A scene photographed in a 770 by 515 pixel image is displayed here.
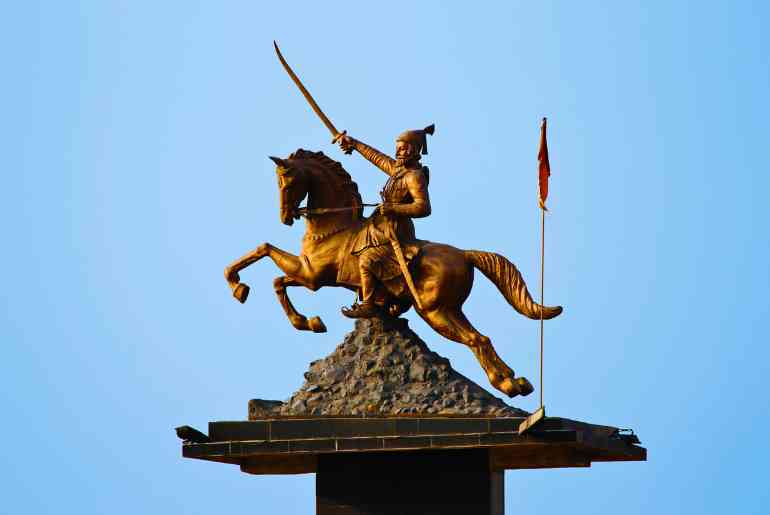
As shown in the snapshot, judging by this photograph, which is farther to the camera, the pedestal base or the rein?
the rein

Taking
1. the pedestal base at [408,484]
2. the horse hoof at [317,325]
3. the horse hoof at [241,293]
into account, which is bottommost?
the pedestal base at [408,484]

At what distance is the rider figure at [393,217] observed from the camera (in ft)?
89.3

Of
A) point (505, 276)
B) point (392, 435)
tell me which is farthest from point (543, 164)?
point (392, 435)

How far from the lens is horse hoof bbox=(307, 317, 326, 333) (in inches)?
1095

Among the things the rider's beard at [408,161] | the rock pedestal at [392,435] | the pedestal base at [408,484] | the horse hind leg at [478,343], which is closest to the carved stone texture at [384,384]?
the rock pedestal at [392,435]

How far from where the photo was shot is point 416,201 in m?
27.3

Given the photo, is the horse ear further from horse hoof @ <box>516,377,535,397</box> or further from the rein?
horse hoof @ <box>516,377,535,397</box>

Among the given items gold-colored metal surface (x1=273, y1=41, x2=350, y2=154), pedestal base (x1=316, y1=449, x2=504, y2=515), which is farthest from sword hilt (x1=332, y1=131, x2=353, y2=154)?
pedestal base (x1=316, y1=449, x2=504, y2=515)

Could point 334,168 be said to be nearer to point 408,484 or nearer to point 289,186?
point 289,186

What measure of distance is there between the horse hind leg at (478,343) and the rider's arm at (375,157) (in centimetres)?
171

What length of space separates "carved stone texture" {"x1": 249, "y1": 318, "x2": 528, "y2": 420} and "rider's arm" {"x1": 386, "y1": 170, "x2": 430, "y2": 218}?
1.17m

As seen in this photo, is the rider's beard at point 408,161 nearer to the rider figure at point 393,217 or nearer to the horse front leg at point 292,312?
the rider figure at point 393,217

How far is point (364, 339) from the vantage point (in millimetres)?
Answer: 27375

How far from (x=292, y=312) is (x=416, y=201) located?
1895 millimetres
